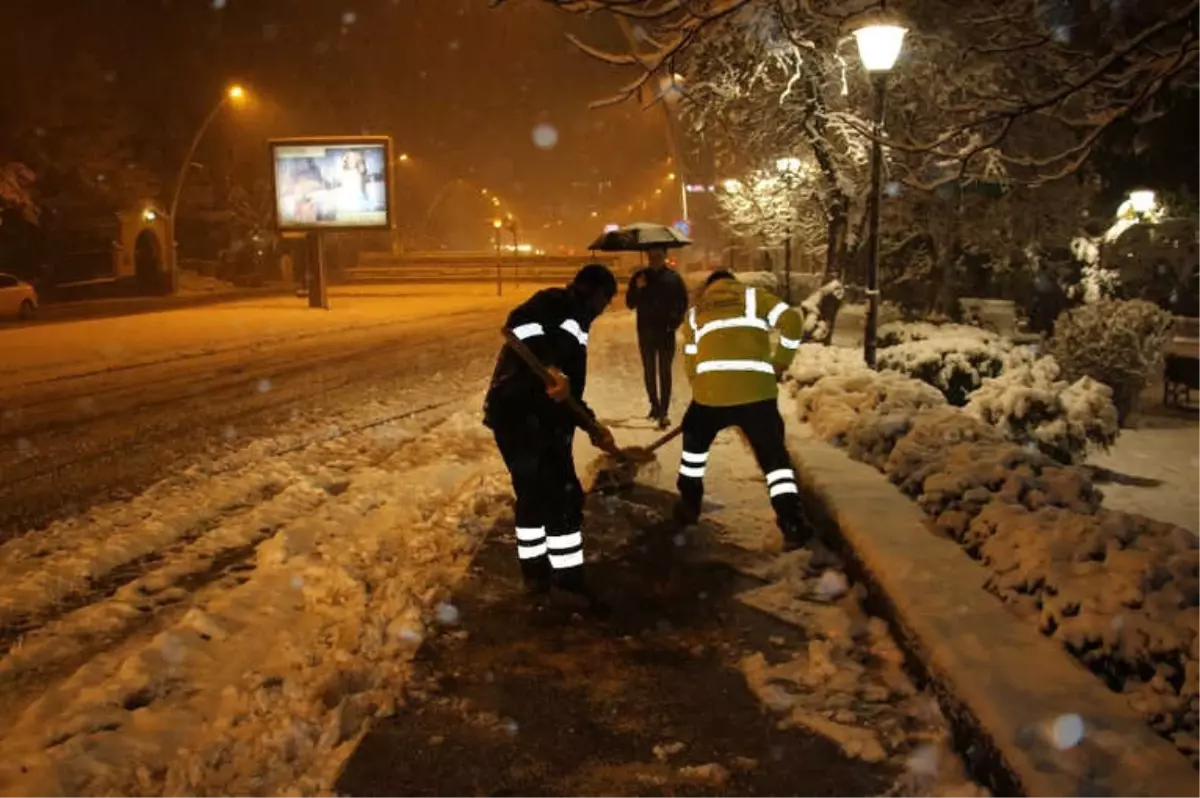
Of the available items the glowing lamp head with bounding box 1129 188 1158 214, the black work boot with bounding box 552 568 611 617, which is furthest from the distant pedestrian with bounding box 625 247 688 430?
the glowing lamp head with bounding box 1129 188 1158 214

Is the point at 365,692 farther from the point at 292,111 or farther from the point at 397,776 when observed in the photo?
the point at 292,111

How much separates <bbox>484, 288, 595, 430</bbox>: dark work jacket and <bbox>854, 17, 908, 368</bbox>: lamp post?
16.4 feet

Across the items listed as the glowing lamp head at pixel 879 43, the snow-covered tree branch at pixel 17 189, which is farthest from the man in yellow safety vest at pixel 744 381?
the snow-covered tree branch at pixel 17 189

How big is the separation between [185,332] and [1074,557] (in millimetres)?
20761

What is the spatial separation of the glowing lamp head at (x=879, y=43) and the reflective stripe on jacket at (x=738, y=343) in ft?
14.7

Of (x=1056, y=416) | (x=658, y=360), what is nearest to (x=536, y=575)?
(x=658, y=360)

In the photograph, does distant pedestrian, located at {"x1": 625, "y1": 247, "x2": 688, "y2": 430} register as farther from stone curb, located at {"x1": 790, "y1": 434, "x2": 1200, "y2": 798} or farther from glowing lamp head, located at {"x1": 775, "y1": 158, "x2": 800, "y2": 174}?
glowing lamp head, located at {"x1": 775, "y1": 158, "x2": 800, "y2": 174}

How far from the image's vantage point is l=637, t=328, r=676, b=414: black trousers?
9.74 metres

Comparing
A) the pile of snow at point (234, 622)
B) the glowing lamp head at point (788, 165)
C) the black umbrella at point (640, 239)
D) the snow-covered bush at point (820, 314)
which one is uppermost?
the glowing lamp head at point (788, 165)

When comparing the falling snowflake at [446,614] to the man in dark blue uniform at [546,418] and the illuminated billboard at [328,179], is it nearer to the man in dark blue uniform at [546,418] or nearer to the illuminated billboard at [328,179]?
the man in dark blue uniform at [546,418]

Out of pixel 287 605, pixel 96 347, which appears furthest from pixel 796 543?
pixel 96 347

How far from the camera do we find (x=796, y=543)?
19.9ft

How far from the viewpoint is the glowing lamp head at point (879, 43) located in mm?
9742

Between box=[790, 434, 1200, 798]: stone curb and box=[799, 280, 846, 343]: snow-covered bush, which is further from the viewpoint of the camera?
box=[799, 280, 846, 343]: snow-covered bush
